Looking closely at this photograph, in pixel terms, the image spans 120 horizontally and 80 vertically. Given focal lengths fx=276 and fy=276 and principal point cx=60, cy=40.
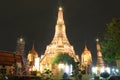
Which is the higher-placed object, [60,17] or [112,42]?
[60,17]

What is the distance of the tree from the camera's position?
3984cm

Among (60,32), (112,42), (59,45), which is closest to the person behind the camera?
(112,42)

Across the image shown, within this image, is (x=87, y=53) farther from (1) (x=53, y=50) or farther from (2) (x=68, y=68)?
(2) (x=68, y=68)

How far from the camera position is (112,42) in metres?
40.6

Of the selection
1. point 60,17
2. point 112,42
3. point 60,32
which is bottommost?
point 112,42

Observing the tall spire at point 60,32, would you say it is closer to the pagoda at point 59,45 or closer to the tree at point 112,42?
the pagoda at point 59,45

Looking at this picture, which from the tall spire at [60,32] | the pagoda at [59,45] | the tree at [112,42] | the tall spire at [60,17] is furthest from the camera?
the tall spire at [60,17]

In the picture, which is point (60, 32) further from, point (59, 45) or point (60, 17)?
point (60, 17)

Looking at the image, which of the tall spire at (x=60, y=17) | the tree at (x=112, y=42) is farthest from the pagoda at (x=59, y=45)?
the tree at (x=112, y=42)

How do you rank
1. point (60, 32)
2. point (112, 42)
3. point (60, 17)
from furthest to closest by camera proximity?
point (60, 17) → point (60, 32) → point (112, 42)

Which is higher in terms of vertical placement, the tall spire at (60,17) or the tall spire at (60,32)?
the tall spire at (60,17)

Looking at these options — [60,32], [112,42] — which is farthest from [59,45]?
[112,42]

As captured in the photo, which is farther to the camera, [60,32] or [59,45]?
[60,32]

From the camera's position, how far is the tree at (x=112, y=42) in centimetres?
3984
